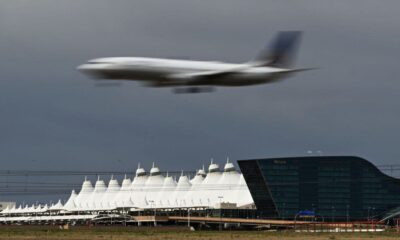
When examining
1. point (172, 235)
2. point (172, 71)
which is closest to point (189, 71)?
point (172, 71)

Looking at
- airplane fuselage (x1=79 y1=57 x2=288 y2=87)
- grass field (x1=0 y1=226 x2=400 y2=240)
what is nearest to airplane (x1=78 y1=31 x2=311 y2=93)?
airplane fuselage (x1=79 y1=57 x2=288 y2=87)

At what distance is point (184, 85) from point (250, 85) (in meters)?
4.90

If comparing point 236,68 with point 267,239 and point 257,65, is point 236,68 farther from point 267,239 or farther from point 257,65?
point 267,239

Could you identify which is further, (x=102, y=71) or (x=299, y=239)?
(x=299, y=239)

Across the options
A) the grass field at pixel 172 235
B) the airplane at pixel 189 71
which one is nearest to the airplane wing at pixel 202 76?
the airplane at pixel 189 71

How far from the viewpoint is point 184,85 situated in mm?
62938

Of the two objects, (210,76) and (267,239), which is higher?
(210,76)

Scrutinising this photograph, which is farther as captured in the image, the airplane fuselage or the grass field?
the grass field

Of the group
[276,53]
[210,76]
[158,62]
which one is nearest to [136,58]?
[158,62]

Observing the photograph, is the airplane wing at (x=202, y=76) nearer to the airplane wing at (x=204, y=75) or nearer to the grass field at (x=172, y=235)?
the airplane wing at (x=204, y=75)

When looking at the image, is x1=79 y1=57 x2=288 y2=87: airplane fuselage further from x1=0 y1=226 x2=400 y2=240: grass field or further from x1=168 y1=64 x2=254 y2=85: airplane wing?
x1=0 y1=226 x2=400 y2=240: grass field

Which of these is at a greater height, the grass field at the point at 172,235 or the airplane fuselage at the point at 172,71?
the airplane fuselage at the point at 172,71

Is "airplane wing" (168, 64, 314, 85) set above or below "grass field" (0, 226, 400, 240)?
above

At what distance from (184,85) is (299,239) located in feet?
230
